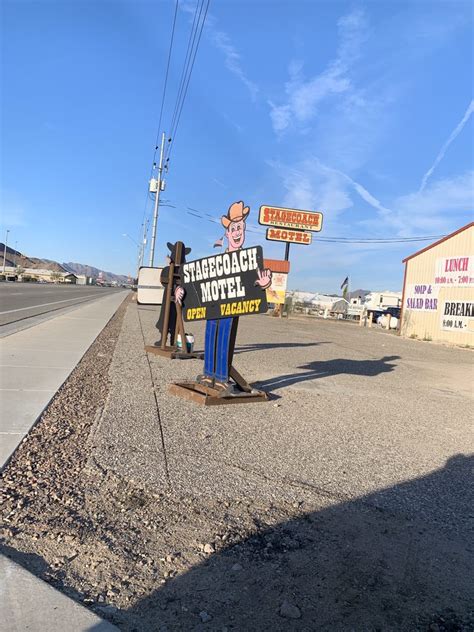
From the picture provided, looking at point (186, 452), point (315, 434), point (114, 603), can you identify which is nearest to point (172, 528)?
point (114, 603)

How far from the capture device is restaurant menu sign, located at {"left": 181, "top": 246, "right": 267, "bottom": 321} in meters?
6.83

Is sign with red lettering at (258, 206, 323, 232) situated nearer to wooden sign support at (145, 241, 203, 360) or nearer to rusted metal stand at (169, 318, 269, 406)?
wooden sign support at (145, 241, 203, 360)

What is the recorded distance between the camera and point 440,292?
27484 millimetres

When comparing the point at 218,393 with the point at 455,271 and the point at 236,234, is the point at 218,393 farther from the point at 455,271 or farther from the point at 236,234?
the point at 455,271

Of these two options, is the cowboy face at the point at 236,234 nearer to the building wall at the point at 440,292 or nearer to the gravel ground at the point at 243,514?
the gravel ground at the point at 243,514

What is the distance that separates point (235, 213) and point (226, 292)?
138cm

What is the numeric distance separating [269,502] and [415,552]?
3.58ft

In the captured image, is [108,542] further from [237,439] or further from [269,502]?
[237,439]

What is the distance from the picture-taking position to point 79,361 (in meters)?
9.74

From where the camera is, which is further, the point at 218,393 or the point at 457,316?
the point at 457,316

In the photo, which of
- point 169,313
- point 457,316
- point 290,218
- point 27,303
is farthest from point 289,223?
point 169,313

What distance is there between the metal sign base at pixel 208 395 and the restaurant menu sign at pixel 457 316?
2093 cm

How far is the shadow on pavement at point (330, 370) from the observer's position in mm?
9516

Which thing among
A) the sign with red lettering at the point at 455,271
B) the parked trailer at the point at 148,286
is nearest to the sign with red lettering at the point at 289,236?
the sign with red lettering at the point at 455,271
